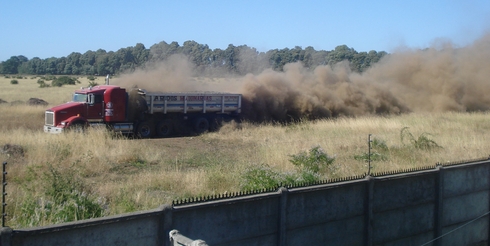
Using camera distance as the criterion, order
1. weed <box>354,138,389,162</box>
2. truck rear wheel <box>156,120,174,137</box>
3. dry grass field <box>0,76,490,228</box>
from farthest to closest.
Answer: truck rear wheel <box>156,120,174,137</box>, weed <box>354,138,389,162</box>, dry grass field <box>0,76,490,228</box>

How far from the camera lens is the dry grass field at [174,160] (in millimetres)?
9148

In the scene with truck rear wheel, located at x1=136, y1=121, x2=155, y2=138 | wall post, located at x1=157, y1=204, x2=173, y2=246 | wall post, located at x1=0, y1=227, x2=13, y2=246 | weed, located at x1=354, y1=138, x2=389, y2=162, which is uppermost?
wall post, located at x1=0, y1=227, x2=13, y2=246

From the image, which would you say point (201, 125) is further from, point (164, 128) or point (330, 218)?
point (330, 218)

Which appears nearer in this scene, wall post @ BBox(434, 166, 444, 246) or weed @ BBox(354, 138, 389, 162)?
wall post @ BBox(434, 166, 444, 246)

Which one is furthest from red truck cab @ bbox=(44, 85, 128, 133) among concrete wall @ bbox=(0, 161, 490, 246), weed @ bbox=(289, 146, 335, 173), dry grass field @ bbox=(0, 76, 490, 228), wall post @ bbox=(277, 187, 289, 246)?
wall post @ bbox=(277, 187, 289, 246)

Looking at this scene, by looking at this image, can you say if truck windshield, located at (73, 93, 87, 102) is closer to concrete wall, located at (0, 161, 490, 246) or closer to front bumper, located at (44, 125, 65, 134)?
front bumper, located at (44, 125, 65, 134)

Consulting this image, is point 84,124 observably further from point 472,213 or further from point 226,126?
point 472,213

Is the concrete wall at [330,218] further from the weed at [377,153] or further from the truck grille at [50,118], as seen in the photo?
the truck grille at [50,118]

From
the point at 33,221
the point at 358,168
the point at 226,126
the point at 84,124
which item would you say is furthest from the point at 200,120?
the point at 33,221

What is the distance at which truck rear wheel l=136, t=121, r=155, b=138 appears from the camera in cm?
2595

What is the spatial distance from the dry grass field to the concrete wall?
2172mm

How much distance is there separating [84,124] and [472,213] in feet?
56.6

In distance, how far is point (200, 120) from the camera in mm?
28094

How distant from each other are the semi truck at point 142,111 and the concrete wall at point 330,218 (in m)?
16.2
